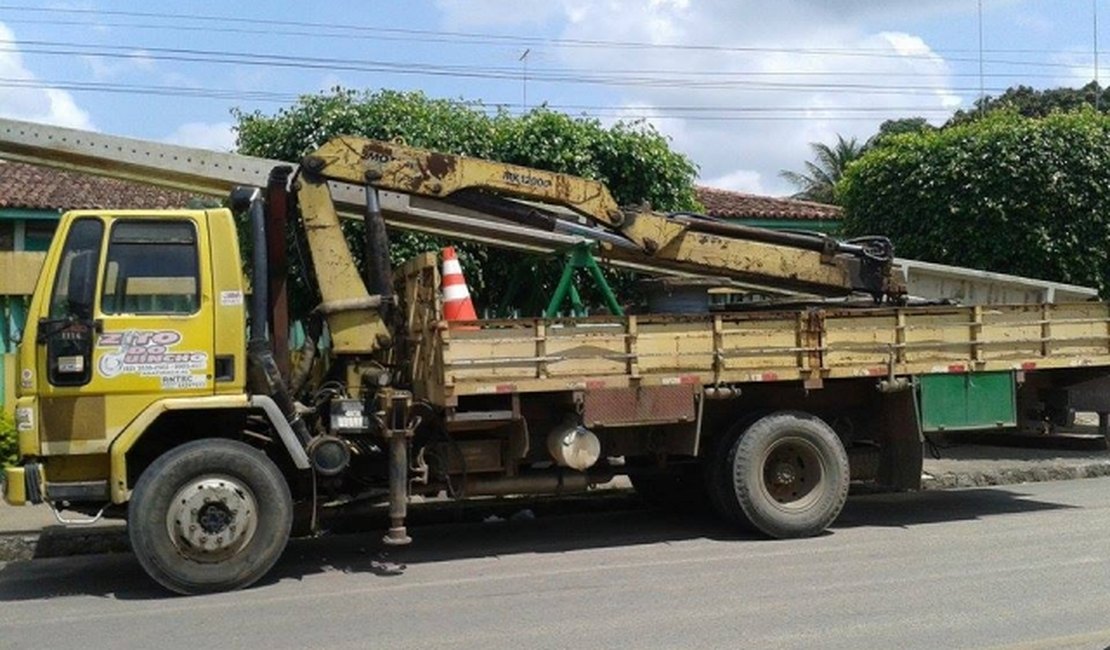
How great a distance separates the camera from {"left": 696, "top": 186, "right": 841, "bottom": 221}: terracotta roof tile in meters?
18.8

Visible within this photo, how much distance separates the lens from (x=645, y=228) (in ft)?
32.7

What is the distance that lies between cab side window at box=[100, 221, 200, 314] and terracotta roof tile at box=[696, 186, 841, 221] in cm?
1107

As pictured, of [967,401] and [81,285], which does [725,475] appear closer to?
[967,401]

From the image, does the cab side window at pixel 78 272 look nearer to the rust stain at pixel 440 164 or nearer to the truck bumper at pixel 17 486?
the truck bumper at pixel 17 486

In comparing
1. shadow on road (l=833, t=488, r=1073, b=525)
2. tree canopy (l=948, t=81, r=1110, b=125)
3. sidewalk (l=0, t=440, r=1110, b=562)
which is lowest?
shadow on road (l=833, t=488, r=1073, b=525)

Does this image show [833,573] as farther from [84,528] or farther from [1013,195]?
[1013,195]

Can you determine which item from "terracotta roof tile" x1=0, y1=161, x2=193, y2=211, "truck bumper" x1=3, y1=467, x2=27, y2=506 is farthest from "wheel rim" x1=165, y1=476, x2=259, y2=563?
"terracotta roof tile" x1=0, y1=161, x2=193, y2=211

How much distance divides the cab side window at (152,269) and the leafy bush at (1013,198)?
9.72 meters

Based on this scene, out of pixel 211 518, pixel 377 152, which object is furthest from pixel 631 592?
pixel 377 152

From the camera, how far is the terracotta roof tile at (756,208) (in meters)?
18.8

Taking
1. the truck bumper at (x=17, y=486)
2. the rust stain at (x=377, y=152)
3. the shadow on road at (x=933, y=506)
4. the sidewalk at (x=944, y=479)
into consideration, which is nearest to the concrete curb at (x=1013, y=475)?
the sidewalk at (x=944, y=479)

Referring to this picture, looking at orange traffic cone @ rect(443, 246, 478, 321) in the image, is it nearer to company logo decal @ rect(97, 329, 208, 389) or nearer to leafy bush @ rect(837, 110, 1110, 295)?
company logo decal @ rect(97, 329, 208, 389)

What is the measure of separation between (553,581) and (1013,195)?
886cm

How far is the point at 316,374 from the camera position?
8883 mm
